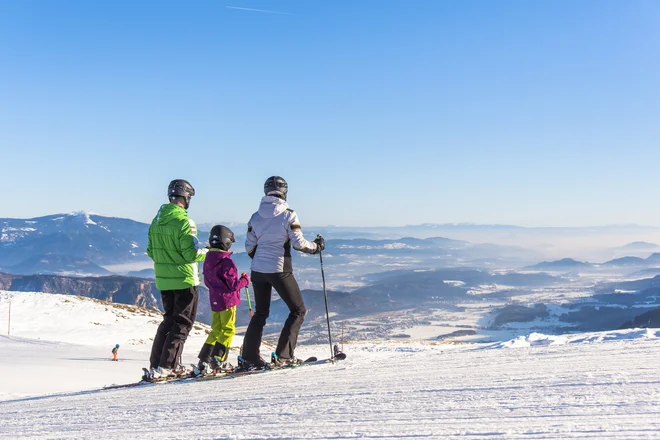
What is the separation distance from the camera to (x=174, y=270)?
6.96 metres

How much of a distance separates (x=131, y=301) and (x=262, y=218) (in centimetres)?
14372

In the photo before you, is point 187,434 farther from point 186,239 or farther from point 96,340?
point 96,340

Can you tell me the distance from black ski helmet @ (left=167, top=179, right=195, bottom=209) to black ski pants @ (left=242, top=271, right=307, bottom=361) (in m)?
1.45

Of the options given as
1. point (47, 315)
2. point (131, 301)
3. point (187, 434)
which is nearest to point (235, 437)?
point (187, 434)

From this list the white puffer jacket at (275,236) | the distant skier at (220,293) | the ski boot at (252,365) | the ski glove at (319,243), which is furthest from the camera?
the distant skier at (220,293)

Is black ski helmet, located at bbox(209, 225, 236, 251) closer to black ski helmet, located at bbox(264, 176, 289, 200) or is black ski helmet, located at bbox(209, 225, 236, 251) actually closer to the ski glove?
black ski helmet, located at bbox(264, 176, 289, 200)

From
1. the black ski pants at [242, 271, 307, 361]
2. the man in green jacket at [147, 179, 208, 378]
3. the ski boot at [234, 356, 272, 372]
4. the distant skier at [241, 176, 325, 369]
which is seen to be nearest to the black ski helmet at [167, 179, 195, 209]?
the man in green jacket at [147, 179, 208, 378]

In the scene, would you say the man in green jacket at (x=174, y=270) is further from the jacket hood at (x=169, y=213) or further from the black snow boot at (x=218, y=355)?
the black snow boot at (x=218, y=355)

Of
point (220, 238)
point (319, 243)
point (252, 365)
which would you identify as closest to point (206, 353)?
point (252, 365)

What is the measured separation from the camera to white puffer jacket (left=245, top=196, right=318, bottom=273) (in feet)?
21.6

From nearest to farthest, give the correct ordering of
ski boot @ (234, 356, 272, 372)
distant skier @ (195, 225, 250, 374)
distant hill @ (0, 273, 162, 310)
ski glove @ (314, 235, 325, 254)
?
ski boot @ (234, 356, 272, 372), ski glove @ (314, 235, 325, 254), distant skier @ (195, 225, 250, 374), distant hill @ (0, 273, 162, 310)

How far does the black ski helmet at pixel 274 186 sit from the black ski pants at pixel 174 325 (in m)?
1.71

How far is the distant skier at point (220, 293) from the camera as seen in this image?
23.0 feet

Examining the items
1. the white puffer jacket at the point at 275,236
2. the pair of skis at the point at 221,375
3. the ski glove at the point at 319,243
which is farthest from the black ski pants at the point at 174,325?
the ski glove at the point at 319,243
